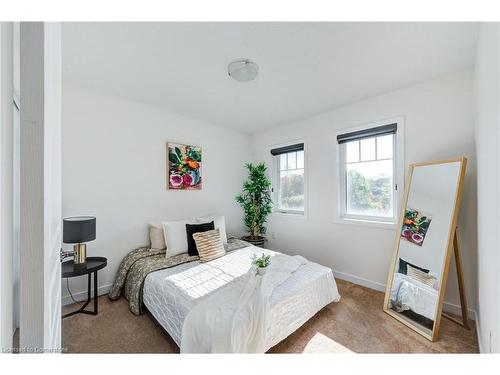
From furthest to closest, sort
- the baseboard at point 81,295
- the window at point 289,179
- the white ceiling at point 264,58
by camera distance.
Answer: the window at point 289,179
the baseboard at point 81,295
the white ceiling at point 264,58

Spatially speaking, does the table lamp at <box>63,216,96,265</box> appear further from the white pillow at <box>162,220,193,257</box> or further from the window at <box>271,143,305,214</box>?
the window at <box>271,143,305,214</box>

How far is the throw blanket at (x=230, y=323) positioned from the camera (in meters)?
1.30

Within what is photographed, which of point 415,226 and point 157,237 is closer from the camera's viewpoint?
point 415,226

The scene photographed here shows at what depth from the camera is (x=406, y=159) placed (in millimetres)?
2359

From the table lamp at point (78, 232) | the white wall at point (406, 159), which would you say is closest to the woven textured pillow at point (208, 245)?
the table lamp at point (78, 232)

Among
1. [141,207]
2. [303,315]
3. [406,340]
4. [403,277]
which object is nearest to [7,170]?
[303,315]

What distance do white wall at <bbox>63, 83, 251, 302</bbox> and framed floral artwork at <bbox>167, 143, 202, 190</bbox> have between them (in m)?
0.09

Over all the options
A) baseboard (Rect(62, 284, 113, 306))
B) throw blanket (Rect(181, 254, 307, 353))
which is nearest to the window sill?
throw blanket (Rect(181, 254, 307, 353))

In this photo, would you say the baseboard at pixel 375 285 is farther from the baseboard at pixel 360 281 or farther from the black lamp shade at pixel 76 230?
the black lamp shade at pixel 76 230

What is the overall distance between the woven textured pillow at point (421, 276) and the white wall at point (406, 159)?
0.46 metres

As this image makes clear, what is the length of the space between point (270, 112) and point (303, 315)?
2623 mm

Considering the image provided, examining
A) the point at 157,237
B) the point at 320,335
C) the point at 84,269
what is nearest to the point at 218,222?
the point at 157,237

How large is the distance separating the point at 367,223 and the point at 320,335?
59.0 inches

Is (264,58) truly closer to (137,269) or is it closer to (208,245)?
(208,245)
